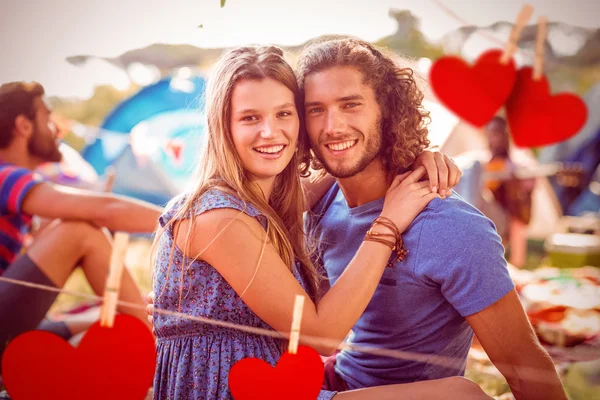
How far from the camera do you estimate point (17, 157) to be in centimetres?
234

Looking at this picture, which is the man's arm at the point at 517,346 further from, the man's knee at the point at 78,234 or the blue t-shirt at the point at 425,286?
the man's knee at the point at 78,234

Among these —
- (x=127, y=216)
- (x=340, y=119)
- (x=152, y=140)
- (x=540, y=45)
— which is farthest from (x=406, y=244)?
(x=152, y=140)

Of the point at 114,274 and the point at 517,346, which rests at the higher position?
the point at 114,274

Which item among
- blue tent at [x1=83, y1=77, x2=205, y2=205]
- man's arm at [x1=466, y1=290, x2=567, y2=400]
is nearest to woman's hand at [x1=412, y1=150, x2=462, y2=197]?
man's arm at [x1=466, y1=290, x2=567, y2=400]

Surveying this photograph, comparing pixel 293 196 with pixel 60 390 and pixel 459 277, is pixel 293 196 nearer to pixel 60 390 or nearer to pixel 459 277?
pixel 459 277

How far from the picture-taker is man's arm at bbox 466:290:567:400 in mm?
1354

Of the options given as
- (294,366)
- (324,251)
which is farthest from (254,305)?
(324,251)

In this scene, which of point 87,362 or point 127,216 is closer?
point 87,362

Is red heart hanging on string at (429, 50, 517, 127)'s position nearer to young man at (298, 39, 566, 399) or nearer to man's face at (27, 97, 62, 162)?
young man at (298, 39, 566, 399)

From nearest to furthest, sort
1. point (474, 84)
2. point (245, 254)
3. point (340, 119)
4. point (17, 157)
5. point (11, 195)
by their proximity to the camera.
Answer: point (474, 84) → point (245, 254) → point (340, 119) → point (11, 195) → point (17, 157)

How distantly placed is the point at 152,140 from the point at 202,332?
3.70m

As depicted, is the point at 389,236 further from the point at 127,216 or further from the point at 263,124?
the point at 127,216

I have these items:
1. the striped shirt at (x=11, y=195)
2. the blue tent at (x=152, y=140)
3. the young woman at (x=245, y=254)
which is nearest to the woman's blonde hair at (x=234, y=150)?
the young woman at (x=245, y=254)

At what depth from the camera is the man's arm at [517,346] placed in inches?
53.3
